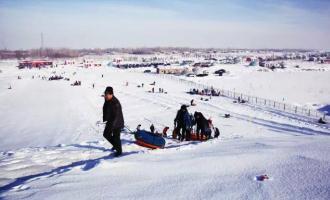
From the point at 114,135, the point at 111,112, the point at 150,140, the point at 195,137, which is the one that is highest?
the point at 111,112

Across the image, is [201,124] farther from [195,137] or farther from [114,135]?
[114,135]

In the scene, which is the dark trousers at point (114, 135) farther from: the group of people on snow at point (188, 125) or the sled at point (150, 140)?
the group of people on snow at point (188, 125)

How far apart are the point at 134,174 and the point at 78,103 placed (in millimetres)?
29471

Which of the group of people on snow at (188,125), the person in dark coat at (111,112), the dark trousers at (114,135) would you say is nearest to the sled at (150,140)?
the group of people on snow at (188,125)

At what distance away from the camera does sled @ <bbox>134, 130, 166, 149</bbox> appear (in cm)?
879

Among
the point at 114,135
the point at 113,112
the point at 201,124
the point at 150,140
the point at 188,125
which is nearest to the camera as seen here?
the point at 113,112

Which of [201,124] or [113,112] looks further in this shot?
[201,124]

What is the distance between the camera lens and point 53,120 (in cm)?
2459

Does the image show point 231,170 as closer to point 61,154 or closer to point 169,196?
point 169,196

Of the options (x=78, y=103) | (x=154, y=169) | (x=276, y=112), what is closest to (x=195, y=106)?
(x=276, y=112)

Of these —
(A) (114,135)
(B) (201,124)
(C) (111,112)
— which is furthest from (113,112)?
(B) (201,124)

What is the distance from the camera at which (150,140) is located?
8.90 m

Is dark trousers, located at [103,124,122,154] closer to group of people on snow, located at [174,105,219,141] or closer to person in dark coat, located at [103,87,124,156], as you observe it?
person in dark coat, located at [103,87,124,156]

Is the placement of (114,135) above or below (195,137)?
above
